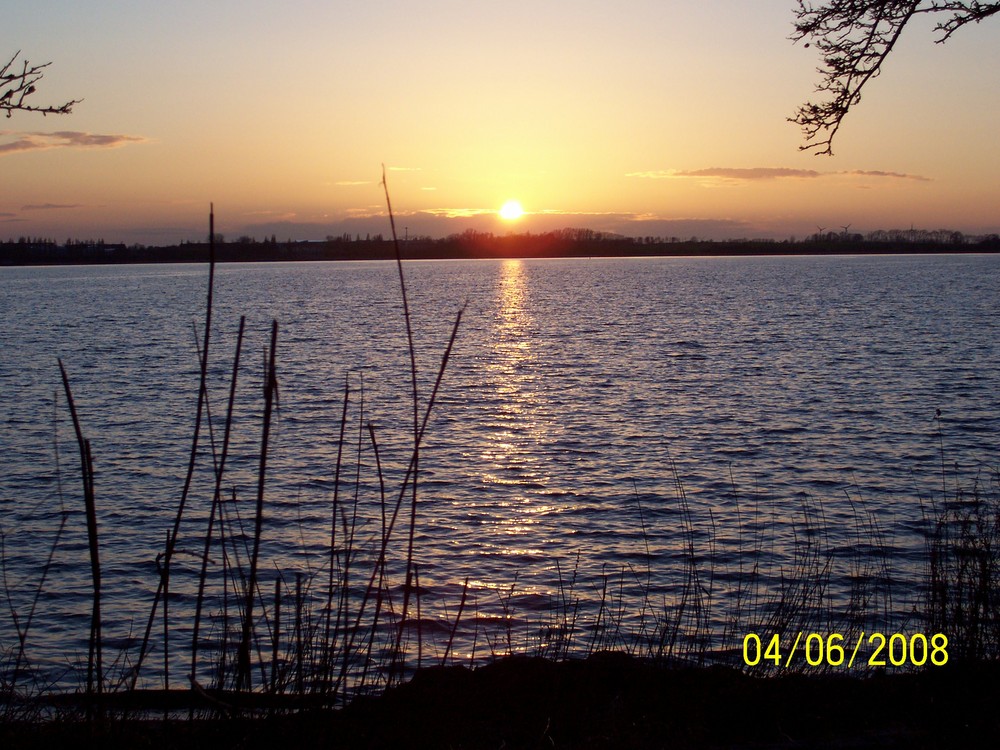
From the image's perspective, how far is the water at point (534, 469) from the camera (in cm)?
1159

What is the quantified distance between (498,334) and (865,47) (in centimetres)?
4872

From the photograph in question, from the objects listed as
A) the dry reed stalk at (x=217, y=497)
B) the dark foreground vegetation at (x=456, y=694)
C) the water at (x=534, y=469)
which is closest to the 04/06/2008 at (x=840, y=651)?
the dark foreground vegetation at (x=456, y=694)

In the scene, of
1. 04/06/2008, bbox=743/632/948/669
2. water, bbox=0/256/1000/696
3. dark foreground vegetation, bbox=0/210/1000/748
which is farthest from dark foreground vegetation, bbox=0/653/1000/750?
water, bbox=0/256/1000/696

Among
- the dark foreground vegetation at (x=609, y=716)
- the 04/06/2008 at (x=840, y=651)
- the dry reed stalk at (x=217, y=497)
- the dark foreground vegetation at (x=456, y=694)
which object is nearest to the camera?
the dry reed stalk at (x=217, y=497)

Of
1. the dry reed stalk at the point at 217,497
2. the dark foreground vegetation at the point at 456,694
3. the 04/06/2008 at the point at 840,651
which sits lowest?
the 04/06/2008 at the point at 840,651

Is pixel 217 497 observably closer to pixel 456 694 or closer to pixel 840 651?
pixel 456 694

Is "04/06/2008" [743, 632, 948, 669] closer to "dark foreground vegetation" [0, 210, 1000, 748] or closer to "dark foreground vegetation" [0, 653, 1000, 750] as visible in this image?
"dark foreground vegetation" [0, 210, 1000, 748]

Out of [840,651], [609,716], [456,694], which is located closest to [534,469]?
[840,651]

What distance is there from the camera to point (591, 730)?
210 inches

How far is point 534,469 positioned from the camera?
20.0m

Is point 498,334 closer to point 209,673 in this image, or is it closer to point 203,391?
point 209,673

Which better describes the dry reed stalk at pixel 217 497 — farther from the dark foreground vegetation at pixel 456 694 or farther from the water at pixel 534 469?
the water at pixel 534 469

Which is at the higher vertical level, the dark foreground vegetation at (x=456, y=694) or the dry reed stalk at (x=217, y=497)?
the dry reed stalk at (x=217, y=497)

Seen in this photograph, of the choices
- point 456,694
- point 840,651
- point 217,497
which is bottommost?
point 840,651
